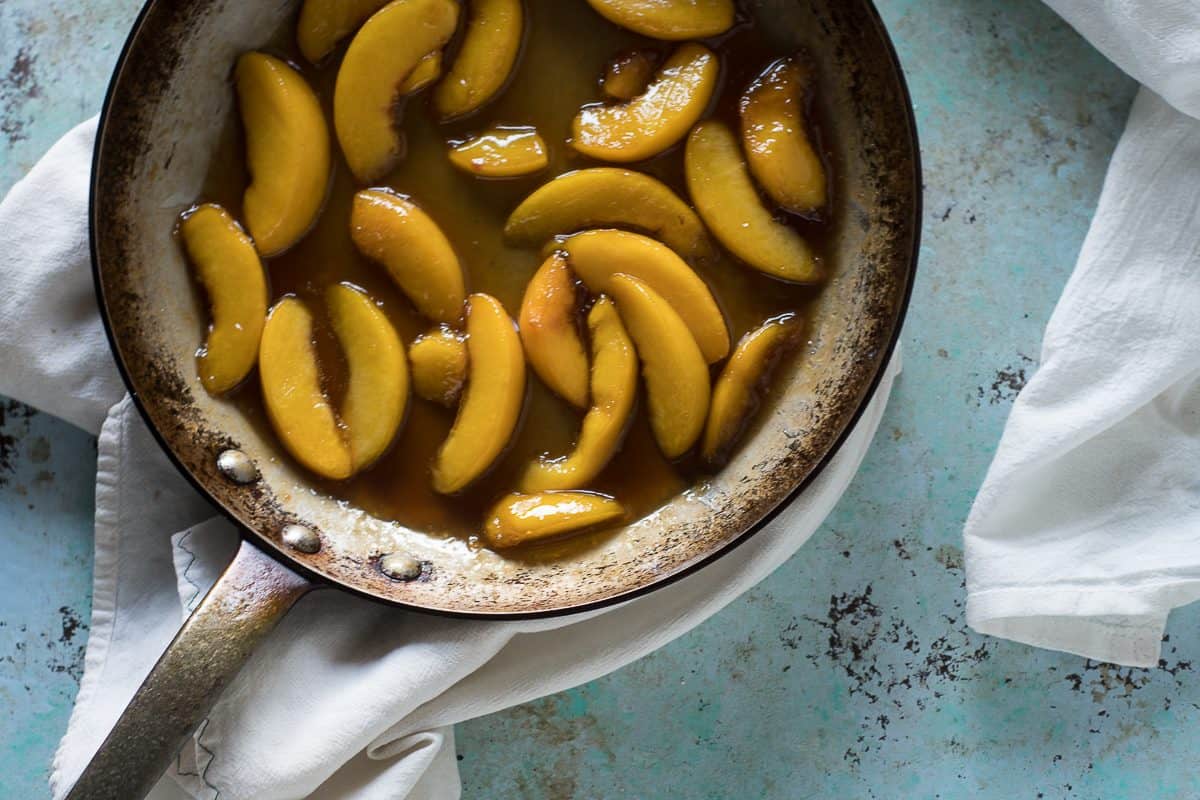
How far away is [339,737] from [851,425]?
0.59 metres

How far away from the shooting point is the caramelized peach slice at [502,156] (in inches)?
45.8

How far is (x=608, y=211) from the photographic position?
1165mm

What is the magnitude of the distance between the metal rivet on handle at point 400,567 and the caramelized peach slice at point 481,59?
1.48ft

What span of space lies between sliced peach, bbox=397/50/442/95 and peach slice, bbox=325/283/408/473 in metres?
0.21

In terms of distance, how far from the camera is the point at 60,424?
1.25 metres

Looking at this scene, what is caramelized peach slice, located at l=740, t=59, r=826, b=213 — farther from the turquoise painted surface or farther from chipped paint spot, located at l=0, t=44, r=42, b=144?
chipped paint spot, located at l=0, t=44, r=42, b=144

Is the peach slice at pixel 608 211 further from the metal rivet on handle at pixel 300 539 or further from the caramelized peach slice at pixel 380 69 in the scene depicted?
the metal rivet on handle at pixel 300 539

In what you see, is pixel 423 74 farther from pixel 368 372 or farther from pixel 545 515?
pixel 545 515

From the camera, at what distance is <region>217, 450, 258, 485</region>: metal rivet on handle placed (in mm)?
1157

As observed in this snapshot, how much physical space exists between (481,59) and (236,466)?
48 centimetres

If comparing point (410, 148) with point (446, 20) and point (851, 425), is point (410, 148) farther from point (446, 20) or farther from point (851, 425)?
point (851, 425)

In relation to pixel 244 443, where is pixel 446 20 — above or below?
above

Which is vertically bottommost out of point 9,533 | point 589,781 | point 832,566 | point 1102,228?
point 589,781

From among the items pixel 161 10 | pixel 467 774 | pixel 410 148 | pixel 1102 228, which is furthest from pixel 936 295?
pixel 161 10
